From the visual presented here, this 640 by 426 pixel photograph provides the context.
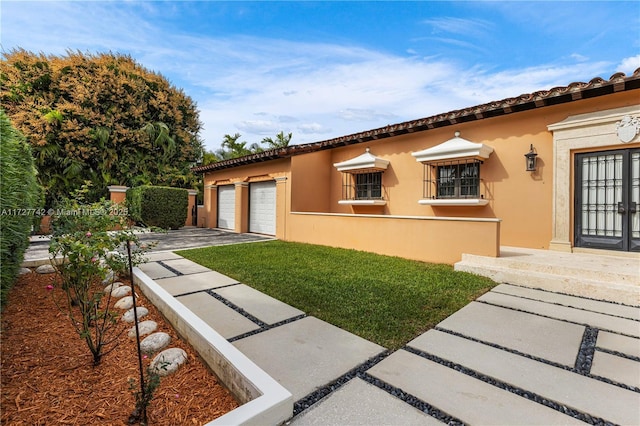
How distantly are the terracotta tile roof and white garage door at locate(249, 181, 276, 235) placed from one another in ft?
4.90

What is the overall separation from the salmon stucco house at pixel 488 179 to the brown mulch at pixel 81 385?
5357 millimetres

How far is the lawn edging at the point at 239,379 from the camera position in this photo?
162 centimetres

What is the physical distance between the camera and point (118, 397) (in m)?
2.06

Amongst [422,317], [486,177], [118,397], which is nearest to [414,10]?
[486,177]

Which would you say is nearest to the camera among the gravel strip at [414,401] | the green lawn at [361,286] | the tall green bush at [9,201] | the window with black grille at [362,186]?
the gravel strip at [414,401]

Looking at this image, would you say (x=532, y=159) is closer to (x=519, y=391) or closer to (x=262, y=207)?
(x=519, y=391)

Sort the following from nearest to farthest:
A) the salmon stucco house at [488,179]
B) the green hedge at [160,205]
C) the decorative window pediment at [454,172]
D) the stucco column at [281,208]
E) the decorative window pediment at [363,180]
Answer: the salmon stucco house at [488,179] → the decorative window pediment at [454,172] → the decorative window pediment at [363,180] → the stucco column at [281,208] → the green hedge at [160,205]

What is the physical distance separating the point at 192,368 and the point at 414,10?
29.2 feet

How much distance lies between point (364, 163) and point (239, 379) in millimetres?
7892

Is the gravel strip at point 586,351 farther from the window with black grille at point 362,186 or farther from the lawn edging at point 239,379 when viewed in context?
the window with black grille at point 362,186

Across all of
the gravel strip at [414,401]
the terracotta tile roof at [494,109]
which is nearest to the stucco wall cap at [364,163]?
the terracotta tile roof at [494,109]

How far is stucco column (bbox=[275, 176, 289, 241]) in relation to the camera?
10109 millimetres

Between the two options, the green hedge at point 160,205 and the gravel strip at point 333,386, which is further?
the green hedge at point 160,205

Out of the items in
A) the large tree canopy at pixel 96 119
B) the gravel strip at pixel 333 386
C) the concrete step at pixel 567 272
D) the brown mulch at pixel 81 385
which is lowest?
the brown mulch at pixel 81 385
